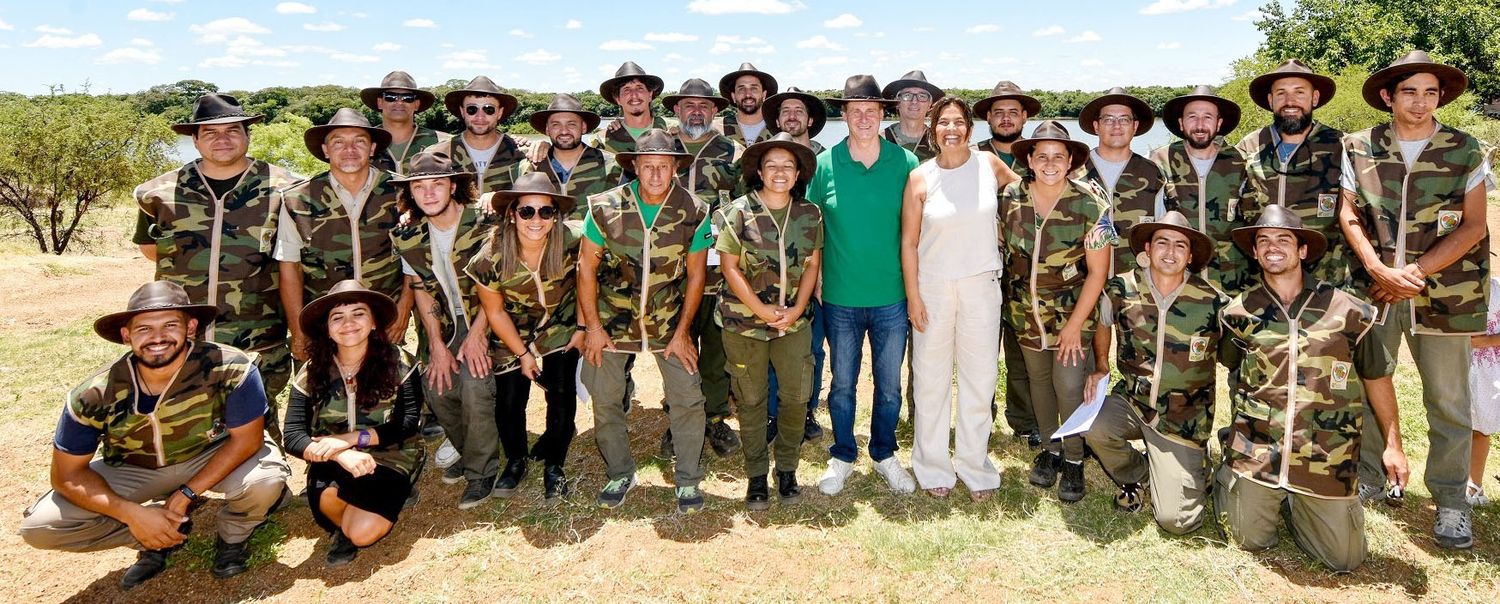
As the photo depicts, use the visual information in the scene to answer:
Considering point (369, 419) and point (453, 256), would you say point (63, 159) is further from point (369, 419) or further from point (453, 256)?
point (369, 419)

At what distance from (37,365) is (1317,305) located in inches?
415

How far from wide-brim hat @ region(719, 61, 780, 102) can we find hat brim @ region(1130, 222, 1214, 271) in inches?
133

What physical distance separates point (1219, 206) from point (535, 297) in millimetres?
4170

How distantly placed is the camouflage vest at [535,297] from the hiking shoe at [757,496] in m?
1.44

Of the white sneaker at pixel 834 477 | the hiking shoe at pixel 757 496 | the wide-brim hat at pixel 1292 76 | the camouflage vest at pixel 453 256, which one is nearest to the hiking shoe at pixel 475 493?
the camouflage vest at pixel 453 256

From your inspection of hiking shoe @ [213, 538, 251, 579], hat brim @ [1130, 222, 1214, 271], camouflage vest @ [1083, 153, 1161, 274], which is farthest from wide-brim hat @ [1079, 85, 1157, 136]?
hiking shoe @ [213, 538, 251, 579]

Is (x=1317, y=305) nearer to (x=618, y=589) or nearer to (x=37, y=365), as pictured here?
(x=618, y=589)

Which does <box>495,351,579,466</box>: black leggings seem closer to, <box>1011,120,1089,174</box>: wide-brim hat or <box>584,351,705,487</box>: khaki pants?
<box>584,351,705,487</box>: khaki pants

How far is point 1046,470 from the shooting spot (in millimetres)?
5203

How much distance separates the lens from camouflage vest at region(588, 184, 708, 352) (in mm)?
4547

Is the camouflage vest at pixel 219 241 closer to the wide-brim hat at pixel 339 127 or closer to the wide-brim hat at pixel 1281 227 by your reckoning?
the wide-brim hat at pixel 339 127

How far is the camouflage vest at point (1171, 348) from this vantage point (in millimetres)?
4441

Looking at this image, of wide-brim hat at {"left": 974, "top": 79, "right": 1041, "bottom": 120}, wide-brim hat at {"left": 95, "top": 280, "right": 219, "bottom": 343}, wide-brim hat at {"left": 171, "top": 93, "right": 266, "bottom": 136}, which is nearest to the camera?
wide-brim hat at {"left": 95, "top": 280, "right": 219, "bottom": 343}

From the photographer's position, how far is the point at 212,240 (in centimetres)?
497
